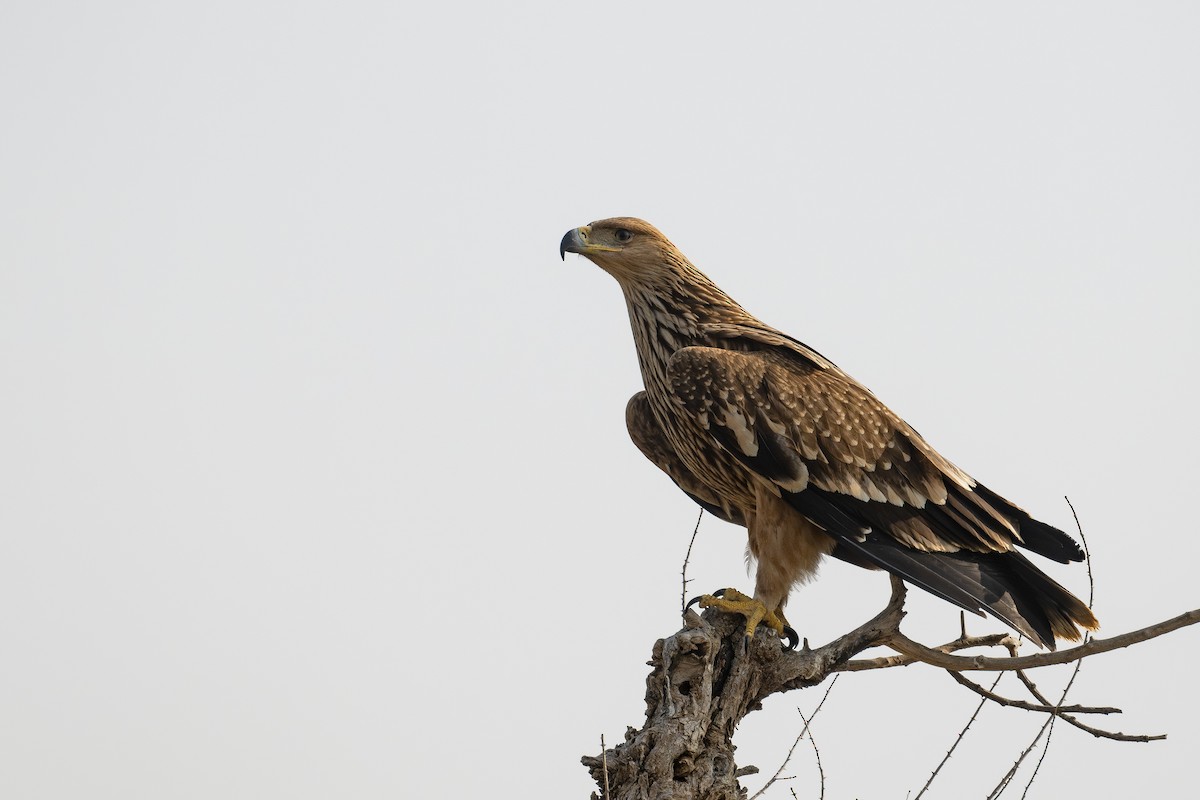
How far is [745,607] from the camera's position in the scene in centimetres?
→ 427

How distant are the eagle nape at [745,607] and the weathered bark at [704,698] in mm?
36

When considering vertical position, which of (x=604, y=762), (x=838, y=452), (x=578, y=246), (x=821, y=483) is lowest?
(x=604, y=762)

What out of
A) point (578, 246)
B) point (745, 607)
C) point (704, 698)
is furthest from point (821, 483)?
point (578, 246)

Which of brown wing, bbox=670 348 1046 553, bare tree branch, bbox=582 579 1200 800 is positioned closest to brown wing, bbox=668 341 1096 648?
brown wing, bbox=670 348 1046 553

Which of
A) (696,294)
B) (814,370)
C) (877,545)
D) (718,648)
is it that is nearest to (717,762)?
(718,648)

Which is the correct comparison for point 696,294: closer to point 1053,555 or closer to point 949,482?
point 949,482

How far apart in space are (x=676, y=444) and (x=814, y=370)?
631 mm

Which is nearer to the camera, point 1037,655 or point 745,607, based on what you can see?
point 1037,655

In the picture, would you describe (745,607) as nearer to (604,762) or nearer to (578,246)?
(604,762)

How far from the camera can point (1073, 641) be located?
431cm

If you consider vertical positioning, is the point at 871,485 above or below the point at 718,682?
above

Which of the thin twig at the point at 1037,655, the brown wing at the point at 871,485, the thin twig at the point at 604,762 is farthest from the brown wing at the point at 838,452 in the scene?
the thin twig at the point at 604,762

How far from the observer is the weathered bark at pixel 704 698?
3.84 metres

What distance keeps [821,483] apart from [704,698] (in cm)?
104
